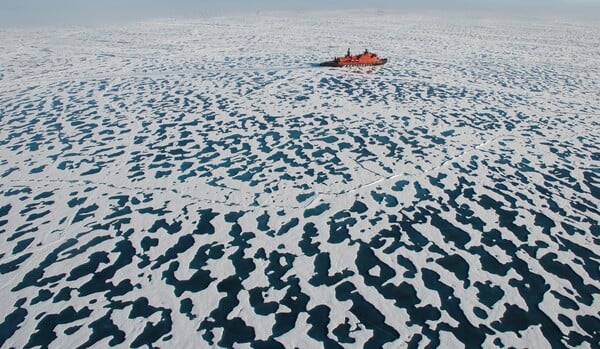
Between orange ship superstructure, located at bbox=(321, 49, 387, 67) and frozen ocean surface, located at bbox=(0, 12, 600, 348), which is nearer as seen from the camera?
frozen ocean surface, located at bbox=(0, 12, 600, 348)

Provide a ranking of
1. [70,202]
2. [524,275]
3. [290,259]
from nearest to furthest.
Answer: [524,275], [290,259], [70,202]

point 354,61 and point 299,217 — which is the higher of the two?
point 354,61

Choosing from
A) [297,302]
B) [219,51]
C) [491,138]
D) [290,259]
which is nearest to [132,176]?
[290,259]

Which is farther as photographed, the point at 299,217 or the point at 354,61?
the point at 354,61

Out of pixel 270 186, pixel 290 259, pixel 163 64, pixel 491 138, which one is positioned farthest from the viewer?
pixel 163 64

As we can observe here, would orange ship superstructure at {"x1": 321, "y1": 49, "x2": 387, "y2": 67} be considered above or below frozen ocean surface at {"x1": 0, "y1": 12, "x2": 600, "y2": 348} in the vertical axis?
above

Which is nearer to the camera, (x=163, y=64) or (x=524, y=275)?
(x=524, y=275)

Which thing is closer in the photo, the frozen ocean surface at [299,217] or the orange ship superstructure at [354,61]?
the frozen ocean surface at [299,217]

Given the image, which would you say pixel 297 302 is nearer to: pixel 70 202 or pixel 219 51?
pixel 70 202
